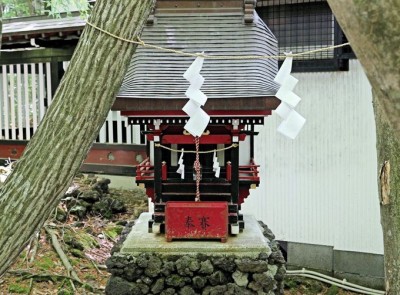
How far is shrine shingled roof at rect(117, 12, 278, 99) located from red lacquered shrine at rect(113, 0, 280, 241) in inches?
0.4

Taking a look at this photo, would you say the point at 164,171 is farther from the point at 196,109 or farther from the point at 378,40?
the point at 378,40

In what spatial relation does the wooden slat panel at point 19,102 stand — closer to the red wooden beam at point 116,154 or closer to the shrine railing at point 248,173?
the red wooden beam at point 116,154

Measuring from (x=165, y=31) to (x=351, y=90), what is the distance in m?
3.49

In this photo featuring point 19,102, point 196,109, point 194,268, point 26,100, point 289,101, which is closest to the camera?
point 289,101

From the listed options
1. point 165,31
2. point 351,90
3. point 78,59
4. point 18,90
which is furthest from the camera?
point 18,90

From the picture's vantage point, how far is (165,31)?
5.47m

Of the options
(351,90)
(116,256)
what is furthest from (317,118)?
(116,256)

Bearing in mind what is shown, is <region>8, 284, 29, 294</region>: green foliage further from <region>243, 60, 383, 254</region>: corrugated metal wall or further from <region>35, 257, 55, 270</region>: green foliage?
<region>243, 60, 383, 254</region>: corrugated metal wall

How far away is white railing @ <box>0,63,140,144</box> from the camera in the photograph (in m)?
8.48

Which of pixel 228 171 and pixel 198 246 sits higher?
pixel 228 171

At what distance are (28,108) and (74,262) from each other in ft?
12.0

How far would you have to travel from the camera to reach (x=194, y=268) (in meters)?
4.82

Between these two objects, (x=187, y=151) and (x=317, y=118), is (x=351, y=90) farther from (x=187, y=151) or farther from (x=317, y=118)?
(x=187, y=151)

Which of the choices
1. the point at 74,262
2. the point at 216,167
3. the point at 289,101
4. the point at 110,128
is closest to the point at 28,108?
the point at 110,128
